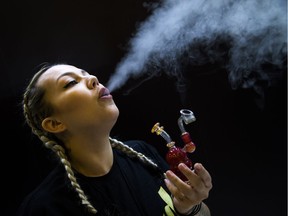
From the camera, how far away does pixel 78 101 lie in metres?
1.12

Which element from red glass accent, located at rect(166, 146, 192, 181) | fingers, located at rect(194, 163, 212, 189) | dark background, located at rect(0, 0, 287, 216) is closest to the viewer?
fingers, located at rect(194, 163, 212, 189)

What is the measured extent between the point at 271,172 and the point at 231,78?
16.7 inches

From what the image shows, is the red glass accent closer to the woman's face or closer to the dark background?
the woman's face

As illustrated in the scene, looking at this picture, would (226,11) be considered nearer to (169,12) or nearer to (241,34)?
(241,34)

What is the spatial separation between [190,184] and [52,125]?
1.93ft

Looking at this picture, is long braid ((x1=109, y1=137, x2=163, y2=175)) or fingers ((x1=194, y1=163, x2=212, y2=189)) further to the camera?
long braid ((x1=109, y1=137, x2=163, y2=175))

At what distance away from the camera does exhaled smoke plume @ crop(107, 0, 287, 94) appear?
121 cm

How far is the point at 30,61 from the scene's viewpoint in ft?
4.91

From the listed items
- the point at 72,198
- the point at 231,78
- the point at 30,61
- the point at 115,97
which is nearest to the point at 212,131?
the point at 231,78

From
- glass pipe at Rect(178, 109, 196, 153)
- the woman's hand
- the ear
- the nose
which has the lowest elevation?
the woman's hand

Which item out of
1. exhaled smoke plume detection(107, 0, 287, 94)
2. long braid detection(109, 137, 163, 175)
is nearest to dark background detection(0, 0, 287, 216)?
exhaled smoke plume detection(107, 0, 287, 94)

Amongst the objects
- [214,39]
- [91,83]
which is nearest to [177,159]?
[91,83]

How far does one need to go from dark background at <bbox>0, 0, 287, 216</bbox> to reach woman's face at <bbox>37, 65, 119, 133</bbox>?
31cm

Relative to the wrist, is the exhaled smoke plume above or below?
above
